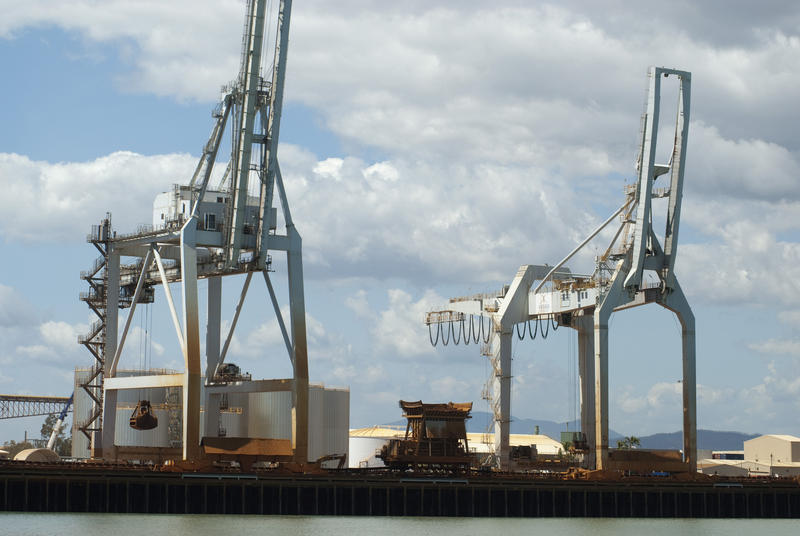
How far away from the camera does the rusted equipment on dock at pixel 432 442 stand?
222 feet

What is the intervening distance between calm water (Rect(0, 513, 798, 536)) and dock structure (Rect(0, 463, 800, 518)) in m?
1.49

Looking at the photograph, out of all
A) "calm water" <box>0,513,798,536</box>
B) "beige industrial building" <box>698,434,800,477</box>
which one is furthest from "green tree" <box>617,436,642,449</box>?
"calm water" <box>0,513,798,536</box>

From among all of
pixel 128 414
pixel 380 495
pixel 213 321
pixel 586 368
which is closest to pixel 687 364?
pixel 586 368

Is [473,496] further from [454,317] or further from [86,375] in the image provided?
[86,375]

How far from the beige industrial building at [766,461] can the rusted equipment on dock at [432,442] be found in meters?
48.6

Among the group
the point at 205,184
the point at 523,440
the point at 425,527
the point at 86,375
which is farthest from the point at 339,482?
the point at 523,440

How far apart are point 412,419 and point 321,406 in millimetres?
16398

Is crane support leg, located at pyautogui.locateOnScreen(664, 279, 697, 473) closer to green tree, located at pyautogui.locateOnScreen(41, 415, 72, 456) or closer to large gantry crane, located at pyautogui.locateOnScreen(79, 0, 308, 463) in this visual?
large gantry crane, located at pyautogui.locateOnScreen(79, 0, 308, 463)

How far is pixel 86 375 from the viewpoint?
3231 inches

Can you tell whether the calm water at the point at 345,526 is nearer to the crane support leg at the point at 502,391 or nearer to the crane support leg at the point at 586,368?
the crane support leg at the point at 586,368

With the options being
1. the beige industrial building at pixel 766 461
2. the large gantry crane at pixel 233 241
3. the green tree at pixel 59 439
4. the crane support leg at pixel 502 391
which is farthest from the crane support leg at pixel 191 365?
the beige industrial building at pixel 766 461

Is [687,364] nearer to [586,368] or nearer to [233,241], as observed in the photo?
[586,368]

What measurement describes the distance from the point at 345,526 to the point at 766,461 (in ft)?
259

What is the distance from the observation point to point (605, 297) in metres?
70.5
